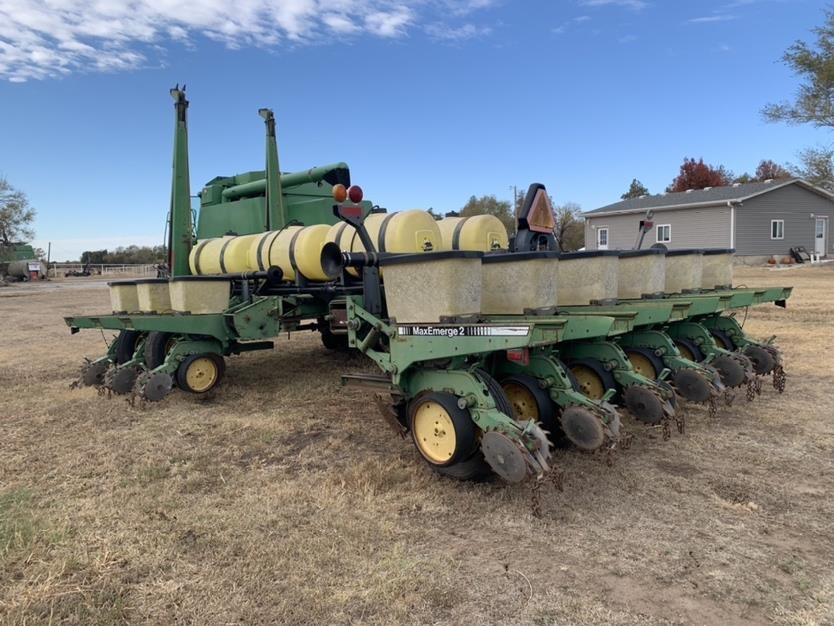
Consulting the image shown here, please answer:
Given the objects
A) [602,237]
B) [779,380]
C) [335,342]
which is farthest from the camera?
[602,237]

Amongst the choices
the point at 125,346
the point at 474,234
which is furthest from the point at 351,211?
the point at 125,346

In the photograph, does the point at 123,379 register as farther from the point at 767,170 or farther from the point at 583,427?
the point at 767,170

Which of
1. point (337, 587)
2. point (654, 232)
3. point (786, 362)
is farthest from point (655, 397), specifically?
point (654, 232)

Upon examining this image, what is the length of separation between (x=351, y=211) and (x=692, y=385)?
303 centimetres

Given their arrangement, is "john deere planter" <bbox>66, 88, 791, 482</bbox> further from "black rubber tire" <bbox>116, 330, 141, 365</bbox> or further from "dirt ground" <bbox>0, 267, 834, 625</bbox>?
"dirt ground" <bbox>0, 267, 834, 625</bbox>

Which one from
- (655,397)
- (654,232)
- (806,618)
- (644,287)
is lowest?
(806,618)

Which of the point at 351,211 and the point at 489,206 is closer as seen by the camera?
the point at 351,211

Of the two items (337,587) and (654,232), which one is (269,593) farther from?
(654,232)

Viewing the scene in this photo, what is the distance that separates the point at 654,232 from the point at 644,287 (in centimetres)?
2734

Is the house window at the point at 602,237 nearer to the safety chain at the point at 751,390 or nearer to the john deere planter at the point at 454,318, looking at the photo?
the john deere planter at the point at 454,318

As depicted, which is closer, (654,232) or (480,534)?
(480,534)

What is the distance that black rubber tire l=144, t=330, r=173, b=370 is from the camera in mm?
6531

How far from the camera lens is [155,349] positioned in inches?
257

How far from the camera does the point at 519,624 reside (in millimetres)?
2570
